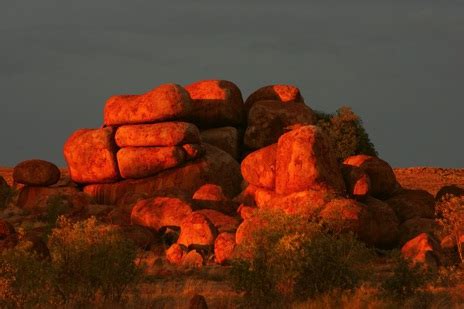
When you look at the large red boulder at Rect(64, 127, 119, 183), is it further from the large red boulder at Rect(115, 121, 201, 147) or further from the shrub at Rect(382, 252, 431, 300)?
the shrub at Rect(382, 252, 431, 300)

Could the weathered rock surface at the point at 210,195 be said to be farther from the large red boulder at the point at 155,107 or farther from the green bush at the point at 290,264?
the green bush at the point at 290,264

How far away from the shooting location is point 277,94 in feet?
162

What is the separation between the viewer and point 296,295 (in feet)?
63.6

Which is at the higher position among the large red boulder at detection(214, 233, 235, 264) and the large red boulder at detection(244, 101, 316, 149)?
the large red boulder at detection(244, 101, 316, 149)

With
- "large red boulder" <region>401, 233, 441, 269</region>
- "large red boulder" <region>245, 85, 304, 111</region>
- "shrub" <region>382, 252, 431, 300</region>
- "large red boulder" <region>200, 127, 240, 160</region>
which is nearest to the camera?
"shrub" <region>382, 252, 431, 300</region>

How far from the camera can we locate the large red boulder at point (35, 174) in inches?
1825

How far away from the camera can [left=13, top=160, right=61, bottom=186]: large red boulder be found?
4634 cm

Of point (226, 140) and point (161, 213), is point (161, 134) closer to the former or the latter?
point (226, 140)

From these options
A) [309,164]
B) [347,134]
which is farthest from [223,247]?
[347,134]

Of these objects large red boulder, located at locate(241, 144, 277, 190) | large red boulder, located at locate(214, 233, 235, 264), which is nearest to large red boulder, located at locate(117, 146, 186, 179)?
large red boulder, located at locate(241, 144, 277, 190)

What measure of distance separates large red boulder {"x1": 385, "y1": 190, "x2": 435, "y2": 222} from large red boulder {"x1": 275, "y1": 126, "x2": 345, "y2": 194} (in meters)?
4.15

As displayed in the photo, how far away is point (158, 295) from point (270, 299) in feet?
11.4

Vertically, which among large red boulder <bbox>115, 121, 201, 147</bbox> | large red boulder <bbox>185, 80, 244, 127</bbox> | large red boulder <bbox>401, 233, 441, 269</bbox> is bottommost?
large red boulder <bbox>401, 233, 441, 269</bbox>

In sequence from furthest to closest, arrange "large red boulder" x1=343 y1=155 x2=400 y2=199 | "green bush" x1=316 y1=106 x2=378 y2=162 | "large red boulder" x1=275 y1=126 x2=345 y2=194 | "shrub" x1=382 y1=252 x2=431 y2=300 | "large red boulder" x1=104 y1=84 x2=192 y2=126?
1. "green bush" x1=316 y1=106 x2=378 y2=162
2. "large red boulder" x1=104 y1=84 x2=192 y2=126
3. "large red boulder" x1=343 y1=155 x2=400 y2=199
4. "large red boulder" x1=275 y1=126 x2=345 y2=194
5. "shrub" x1=382 y1=252 x2=431 y2=300
